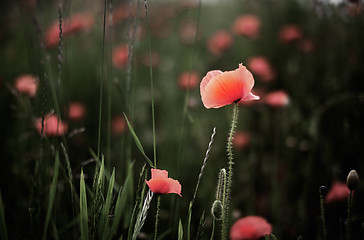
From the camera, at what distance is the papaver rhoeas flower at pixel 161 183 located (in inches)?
27.2

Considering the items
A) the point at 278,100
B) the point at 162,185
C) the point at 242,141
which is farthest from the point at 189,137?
the point at 162,185

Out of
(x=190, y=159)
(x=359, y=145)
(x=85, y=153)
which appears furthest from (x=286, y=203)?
(x=85, y=153)

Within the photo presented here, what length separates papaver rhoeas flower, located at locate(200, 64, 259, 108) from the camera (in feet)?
2.30

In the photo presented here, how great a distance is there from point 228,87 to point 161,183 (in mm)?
263

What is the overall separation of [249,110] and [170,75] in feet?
2.43

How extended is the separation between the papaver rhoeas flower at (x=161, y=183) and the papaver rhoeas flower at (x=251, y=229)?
0.30 meters

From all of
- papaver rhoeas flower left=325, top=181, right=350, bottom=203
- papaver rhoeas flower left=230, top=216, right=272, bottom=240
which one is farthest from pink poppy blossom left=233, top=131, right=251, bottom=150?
papaver rhoeas flower left=230, top=216, right=272, bottom=240

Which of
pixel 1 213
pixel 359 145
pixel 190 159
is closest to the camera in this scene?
pixel 1 213

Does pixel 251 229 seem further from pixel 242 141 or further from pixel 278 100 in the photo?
pixel 242 141

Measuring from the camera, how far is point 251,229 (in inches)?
34.7

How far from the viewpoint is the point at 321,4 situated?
1.76 m

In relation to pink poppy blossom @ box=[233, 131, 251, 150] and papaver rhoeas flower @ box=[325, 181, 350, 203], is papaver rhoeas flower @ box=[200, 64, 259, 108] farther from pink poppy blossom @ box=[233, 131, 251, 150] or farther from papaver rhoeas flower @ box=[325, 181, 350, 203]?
pink poppy blossom @ box=[233, 131, 251, 150]

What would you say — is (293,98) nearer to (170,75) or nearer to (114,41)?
(170,75)

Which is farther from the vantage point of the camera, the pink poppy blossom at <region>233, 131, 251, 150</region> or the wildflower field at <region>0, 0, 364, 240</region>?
the pink poppy blossom at <region>233, 131, 251, 150</region>
